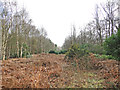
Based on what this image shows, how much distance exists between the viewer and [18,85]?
6.93ft

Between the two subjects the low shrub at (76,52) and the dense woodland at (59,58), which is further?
the low shrub at (76,52)

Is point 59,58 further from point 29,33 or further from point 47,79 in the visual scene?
point 29,33

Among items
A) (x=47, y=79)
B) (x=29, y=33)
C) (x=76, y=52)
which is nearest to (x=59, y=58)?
(x=76, y=52)

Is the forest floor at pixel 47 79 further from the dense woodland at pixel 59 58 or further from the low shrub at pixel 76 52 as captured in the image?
the low shrub at pixel 76 52

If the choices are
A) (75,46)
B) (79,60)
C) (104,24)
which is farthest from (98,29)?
(79,60)

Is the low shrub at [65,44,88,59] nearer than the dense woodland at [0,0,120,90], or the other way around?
the dense woodland at [0,0,120,90]

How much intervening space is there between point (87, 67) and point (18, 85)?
4117mm

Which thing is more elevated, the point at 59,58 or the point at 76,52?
the point at 76,52

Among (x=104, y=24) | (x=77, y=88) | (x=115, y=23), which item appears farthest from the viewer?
(x=104, y=24)

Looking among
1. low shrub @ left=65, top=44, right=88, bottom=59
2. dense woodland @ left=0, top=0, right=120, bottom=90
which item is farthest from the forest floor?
low shrub @ left=65, top=44, right=88, bottom=59

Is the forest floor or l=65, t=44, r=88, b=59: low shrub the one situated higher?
l=65, t=44, r=88, b=59: low shrub

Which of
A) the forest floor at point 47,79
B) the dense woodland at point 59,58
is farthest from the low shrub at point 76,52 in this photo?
the forest floor at point 47,79

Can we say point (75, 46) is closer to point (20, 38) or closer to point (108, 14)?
point (20, 38)

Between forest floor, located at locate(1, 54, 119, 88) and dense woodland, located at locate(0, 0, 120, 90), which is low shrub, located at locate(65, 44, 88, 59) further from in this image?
forest floor, located at locate(1, 54, 119, 88)
